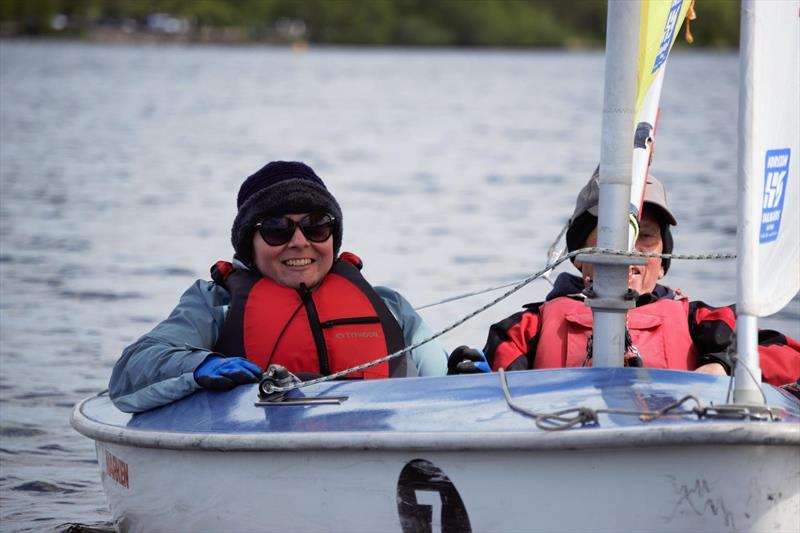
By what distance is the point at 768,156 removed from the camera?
361 cm

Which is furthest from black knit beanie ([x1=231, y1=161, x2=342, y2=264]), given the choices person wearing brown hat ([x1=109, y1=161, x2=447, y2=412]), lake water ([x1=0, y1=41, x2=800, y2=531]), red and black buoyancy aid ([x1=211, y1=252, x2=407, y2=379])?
lake water ([x1=0, y1=41, x2=800, y2=531])

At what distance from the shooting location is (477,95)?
52719 millimetres

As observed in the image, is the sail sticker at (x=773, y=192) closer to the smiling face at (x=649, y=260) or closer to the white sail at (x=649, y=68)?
the white sail at (x=649, y=68)

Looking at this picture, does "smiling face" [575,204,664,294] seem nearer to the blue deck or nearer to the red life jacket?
the red life jacket

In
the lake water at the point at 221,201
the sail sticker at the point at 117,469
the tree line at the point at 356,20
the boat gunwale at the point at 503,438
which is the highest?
the tree line at the point at 356,20

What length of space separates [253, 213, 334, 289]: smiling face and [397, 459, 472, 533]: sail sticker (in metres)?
1.08

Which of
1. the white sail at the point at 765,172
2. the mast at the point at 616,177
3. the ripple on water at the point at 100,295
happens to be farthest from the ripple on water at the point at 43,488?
the ripple on water at the point at 100,295

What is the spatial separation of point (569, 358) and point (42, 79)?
5145 cm

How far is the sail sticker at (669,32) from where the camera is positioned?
4273mm

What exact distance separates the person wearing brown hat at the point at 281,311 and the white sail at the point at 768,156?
4.81 feet

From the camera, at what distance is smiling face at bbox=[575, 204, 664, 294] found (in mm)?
4562

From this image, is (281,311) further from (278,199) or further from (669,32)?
(669,32)

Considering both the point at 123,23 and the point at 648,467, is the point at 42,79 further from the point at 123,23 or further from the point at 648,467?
the point at 123,23

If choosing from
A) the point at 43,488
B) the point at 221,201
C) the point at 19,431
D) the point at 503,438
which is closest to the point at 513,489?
the point at 503,438
